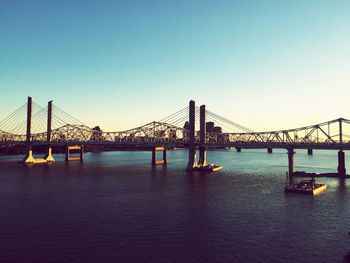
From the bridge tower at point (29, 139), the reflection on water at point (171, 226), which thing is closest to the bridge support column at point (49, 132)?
the bridge tower at point (29, 139)

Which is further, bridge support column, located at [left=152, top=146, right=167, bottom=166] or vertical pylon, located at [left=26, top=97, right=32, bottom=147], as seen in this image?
vertical pylon, located at [left=26, top=97, right=32, bottom=147]

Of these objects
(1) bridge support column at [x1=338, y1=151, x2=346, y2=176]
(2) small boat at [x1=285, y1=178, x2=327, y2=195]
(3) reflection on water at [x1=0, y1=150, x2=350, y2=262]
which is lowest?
(3) reflection on water at [x1=0, y1=150, x2=350, y2=262]

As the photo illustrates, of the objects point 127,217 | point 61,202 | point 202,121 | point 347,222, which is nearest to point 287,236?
point 347,222

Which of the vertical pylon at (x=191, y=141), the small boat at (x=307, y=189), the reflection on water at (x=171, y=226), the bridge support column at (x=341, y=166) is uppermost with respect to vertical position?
the vertical pylon at (x=191, y=141)

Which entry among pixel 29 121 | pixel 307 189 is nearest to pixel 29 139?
pixel 29 121

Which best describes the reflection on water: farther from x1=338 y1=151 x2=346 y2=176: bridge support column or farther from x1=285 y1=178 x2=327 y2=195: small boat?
x1=338 y1=151 x2=346 y2=176: bridge support column

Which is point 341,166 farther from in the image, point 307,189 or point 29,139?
point 29,139

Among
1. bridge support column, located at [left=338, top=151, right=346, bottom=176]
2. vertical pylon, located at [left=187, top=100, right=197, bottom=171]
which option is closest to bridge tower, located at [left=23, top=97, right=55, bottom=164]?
vertical pylon, located at [left=187, top=100, right=197, bottom=171]

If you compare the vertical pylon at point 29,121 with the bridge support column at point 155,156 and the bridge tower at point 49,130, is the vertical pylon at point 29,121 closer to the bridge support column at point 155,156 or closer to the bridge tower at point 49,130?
the bridge tower at point 49,130

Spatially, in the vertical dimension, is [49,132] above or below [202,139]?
above

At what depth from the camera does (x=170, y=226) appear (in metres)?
39.0

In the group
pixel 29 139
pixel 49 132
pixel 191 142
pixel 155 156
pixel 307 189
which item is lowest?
pixel 307 189

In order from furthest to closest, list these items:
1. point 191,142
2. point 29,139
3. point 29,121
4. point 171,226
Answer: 1. point 29,121
2. point 29,139
3. point 191,142
4. point 171,226

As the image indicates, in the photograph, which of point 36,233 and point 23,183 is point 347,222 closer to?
point 36,233
